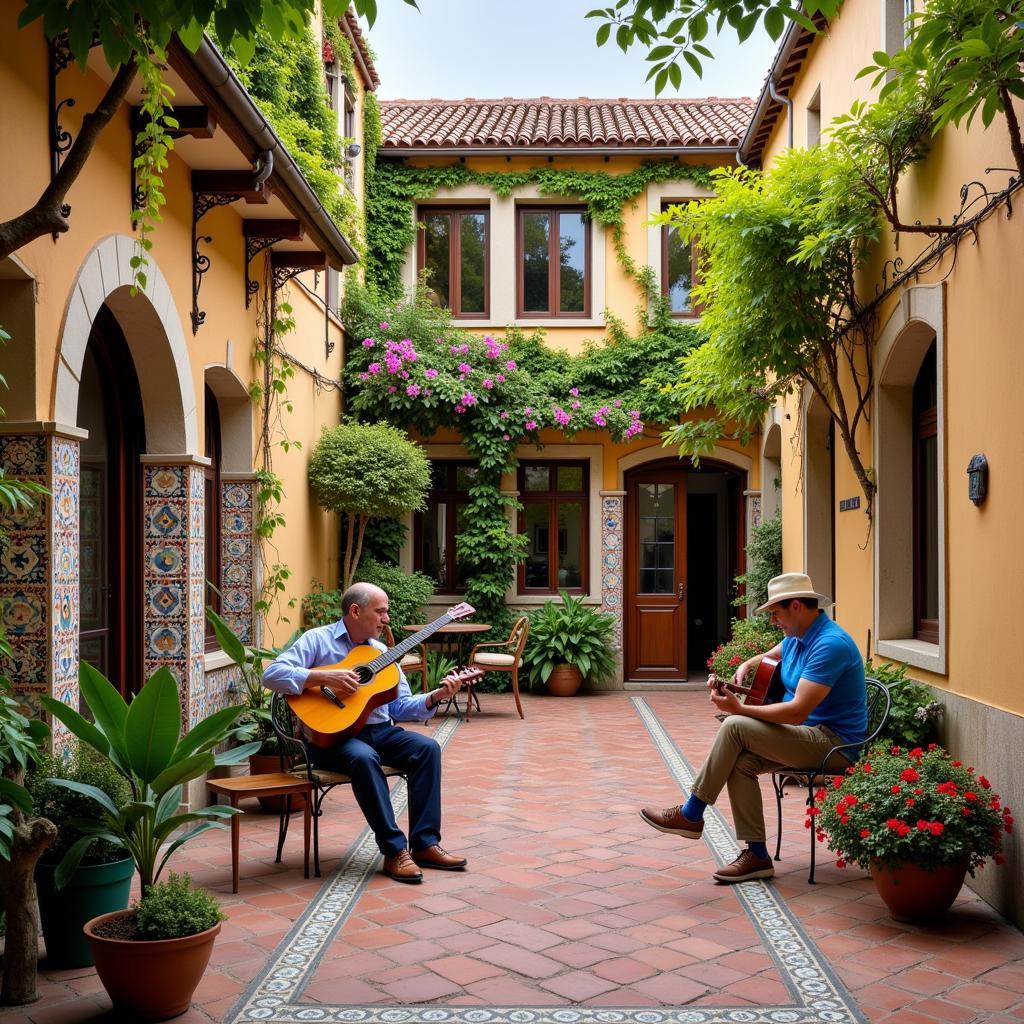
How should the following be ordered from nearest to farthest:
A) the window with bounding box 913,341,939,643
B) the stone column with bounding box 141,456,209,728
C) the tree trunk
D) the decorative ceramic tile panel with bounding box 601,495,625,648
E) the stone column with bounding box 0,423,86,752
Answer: the tree trunk, the stone column with bounding box 0,423,86,752, the stone column with bounding box 141,456,209,728, the window with bounding box 913,341,939,643, the decorative ceramic tile panel with bounding box 601,495,625,648

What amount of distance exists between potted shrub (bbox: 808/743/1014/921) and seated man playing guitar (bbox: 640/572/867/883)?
0.52 m

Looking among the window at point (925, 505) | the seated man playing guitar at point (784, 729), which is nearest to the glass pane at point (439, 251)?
the window at point (925, 505)

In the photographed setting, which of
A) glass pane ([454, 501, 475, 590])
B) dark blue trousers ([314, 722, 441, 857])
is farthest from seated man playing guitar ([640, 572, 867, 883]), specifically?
glass pane ([454, 501, 475, 590])

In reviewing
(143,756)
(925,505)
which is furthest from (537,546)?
(143,756)

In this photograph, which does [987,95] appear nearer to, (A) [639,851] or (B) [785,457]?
(A) [639,851]

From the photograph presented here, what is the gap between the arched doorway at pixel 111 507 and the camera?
6.31 meters

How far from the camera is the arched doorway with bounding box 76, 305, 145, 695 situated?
249 inches

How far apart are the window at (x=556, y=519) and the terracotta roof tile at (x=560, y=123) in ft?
12.7

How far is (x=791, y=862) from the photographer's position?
5660mm

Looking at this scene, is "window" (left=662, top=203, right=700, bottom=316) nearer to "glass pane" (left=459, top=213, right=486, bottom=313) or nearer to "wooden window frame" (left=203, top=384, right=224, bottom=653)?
"glass pane" (left=459, top=213, right=486, bottom=313)

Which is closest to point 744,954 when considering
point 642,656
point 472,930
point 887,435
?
point 472,930

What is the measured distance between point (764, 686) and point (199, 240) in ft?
14.5

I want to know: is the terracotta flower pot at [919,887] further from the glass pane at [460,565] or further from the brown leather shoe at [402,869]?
the glass pane at [460,565]

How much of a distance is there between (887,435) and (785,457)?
13.0ft
